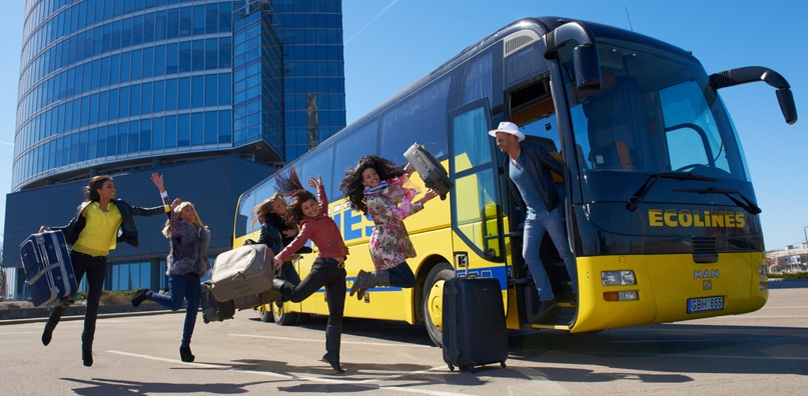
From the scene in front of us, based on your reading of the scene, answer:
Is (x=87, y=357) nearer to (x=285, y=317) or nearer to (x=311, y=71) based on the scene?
(x=285, y=317)

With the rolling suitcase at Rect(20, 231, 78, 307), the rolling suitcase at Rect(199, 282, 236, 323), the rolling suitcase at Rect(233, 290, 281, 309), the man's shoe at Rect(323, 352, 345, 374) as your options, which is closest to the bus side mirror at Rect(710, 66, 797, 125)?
the man's shoe at Rect(323, 352, 345, 374)

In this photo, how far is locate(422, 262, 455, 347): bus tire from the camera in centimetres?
670

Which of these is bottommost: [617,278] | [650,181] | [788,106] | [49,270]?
[617,278]

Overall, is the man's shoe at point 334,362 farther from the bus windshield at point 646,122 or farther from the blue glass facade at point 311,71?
the blue glass facade at point 311,71

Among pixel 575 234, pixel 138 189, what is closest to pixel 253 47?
pixel 138 189

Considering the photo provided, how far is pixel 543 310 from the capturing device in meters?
5.90

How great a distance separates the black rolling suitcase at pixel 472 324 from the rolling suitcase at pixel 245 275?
187cm

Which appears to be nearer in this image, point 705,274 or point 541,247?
point 705,274

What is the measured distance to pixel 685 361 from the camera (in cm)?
546

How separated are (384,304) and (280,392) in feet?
12.9

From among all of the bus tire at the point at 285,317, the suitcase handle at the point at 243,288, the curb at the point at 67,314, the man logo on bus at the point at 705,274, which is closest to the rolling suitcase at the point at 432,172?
the suitcase handle at the point at 243,288

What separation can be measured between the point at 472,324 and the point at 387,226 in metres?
1.33

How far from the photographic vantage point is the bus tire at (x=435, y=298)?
22.0ft

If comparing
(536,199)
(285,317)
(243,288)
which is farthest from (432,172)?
(285,317)
